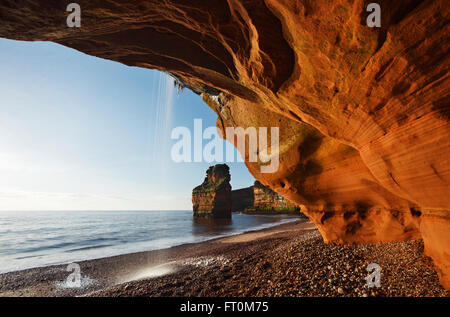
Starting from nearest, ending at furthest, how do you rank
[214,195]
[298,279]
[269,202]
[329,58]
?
[329,58] < [298,279] < [214,195] < [269,202]

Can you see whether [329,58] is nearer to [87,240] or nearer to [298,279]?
[298,279]

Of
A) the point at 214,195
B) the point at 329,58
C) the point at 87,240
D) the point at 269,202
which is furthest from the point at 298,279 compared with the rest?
the point at 269,202

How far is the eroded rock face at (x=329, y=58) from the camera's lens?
2377mm

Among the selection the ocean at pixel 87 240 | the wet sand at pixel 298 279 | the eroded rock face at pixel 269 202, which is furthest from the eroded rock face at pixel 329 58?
the eroded rock face at pixel 269 202

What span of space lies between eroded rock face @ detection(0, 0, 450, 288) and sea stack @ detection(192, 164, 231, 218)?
49.2 m

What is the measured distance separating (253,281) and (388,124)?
5.14 metres

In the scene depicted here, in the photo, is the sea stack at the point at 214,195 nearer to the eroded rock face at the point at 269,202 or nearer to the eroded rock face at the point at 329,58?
the eroded rock face at the point at 269,202

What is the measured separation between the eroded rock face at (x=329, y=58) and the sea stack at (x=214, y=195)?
1936 inches

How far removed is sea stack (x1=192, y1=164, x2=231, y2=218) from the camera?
2080 inches

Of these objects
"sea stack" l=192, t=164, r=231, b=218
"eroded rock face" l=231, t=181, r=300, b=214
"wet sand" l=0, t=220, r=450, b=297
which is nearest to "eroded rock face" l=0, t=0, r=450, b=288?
"wet sand" l=0, t=220, r=450, b=297

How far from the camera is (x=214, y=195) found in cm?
5356

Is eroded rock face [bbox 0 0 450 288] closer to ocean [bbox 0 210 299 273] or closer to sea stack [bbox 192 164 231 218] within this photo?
ocean [bbox 0 210 299 273]

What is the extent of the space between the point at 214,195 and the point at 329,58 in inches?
2059
